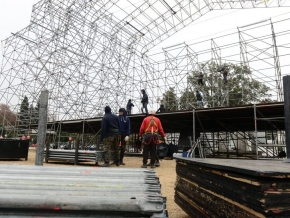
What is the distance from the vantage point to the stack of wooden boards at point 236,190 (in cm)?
139

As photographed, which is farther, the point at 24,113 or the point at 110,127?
the point at 24,113

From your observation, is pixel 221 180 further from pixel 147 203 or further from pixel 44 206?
pixel 44 206

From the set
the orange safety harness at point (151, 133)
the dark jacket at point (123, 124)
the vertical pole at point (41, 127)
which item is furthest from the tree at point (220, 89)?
the vertical pole at point (41, 127)

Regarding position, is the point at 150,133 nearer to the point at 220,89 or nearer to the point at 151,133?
the point at 151,133

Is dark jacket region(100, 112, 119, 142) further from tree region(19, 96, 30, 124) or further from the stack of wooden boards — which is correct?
tree region(19, 96, 30, 124)

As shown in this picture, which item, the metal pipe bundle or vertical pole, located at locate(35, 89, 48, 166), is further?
vertical pole, located at locate(35, 89, 48, 166)

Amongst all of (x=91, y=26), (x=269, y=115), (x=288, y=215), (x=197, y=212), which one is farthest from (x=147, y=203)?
(x=91, y=26)

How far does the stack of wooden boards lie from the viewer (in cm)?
139

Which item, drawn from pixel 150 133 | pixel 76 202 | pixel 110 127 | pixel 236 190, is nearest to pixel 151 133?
pixel 150 133

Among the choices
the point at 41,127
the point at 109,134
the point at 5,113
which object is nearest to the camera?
the point at 41,127

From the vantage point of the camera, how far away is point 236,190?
1670mm

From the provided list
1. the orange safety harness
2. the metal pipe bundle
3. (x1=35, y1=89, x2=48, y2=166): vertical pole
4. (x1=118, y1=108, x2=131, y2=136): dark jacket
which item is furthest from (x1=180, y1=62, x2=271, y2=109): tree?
the metal pipe bundle

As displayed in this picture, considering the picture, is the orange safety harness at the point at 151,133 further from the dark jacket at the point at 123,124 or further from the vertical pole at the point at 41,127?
the vertical pole at the point at 41,127

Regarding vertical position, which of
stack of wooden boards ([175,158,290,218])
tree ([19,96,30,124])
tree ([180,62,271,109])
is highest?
tree ([180,62,271,109])
